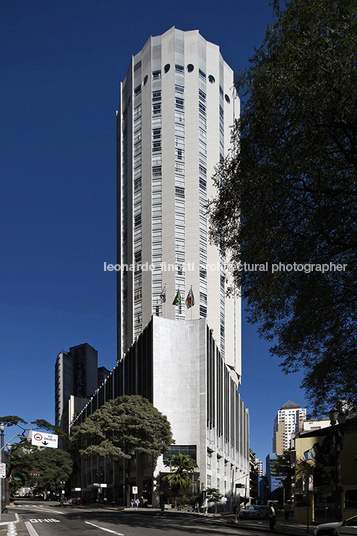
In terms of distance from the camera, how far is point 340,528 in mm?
17688

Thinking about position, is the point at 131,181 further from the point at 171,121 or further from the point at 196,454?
the point at 196,454

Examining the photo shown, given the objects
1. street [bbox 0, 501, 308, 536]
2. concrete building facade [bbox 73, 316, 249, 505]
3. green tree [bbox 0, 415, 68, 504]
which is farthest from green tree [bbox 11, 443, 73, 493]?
street [bbox 0, 501, 308, 536]

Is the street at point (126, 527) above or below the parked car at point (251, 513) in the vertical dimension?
above

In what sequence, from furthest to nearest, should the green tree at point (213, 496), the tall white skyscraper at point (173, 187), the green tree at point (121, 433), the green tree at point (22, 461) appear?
the tall white skyscraper at point (173, 187) < the green tree at point (22, 461) < the green tree at point (213, 496) < the green tree at point (121, 433)

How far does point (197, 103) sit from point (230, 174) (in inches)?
3790

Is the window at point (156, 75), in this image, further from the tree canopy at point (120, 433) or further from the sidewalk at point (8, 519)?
the sidewalk at point (8, 519)

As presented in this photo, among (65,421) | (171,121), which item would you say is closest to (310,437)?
(171,121)

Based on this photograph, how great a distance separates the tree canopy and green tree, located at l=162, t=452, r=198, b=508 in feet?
7.07

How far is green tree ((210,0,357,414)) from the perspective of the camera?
15406 mm

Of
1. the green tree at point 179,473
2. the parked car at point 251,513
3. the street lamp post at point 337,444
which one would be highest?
the street lamp post at point 337,444

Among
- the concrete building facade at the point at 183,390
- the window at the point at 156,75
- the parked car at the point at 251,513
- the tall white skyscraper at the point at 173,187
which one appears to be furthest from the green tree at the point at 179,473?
the window at the point at 156,75

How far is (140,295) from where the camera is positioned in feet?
354

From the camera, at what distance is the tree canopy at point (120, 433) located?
183ft

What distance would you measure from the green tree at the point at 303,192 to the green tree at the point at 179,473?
41.2m
